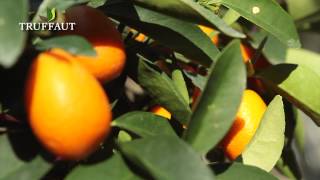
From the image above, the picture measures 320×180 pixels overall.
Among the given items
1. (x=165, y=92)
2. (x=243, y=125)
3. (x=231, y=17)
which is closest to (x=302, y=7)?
(x=231, y=17)

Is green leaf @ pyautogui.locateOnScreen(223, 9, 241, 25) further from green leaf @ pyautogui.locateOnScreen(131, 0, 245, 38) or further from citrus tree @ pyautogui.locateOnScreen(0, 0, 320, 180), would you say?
green leaf @ pyautogui.locateOnScreen(131, 0, 245, 38)

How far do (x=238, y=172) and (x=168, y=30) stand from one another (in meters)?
0.21

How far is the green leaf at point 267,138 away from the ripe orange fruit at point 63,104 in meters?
0.30

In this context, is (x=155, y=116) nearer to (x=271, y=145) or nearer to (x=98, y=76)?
(x=98, y=76)

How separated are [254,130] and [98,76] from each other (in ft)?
0.97

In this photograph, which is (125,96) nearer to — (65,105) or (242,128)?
(242,128)

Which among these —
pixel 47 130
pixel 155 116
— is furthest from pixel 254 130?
pixel 47 130

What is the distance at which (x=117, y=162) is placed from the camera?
0.71 metres

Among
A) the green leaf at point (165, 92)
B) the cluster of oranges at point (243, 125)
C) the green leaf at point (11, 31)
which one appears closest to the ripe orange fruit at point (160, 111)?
the cluster of oranges at point (243, 125)

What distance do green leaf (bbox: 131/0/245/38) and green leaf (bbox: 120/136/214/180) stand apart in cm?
16

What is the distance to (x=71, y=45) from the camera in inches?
25.1

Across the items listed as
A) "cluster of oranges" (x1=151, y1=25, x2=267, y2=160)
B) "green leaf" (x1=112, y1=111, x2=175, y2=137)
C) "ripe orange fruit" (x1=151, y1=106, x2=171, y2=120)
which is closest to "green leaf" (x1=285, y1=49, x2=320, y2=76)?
"cluster of oranges" (x1=151, y1=25, x2=267, y2=160)

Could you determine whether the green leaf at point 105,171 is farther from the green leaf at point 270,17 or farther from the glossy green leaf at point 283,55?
the glossy green leaf at point 283,55

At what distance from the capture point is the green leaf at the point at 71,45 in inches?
24.7
